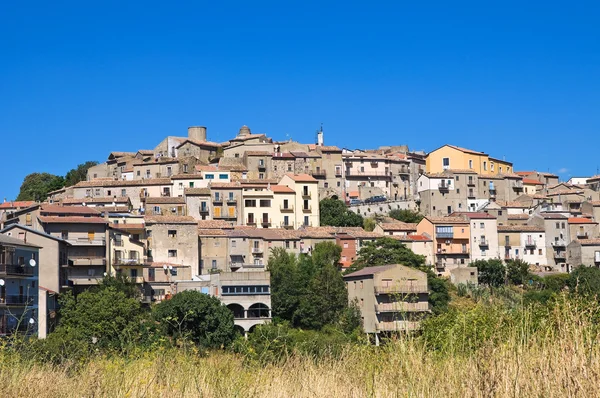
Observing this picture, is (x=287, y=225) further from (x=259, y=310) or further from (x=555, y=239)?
(x=555, y=239)

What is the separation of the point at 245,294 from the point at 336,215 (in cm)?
2183

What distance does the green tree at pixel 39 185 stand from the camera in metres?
79.6

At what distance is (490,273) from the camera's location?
58656 millimetres

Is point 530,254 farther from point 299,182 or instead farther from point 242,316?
point 242,316

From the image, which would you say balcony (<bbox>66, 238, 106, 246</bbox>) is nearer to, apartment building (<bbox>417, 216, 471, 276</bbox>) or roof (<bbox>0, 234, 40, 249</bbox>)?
roof (<bbox>0, 234, 40, 249</bbox>)

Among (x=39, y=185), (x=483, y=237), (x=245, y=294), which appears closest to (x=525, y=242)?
(x=483, y=237)

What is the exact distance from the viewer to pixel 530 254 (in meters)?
64.9

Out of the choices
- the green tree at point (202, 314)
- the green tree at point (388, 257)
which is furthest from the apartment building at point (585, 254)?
the green tree at point (202, 314)

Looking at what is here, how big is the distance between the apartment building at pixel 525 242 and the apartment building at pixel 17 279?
36.4 meters

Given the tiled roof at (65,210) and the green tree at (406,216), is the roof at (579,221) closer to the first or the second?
the green tree at (406,216)

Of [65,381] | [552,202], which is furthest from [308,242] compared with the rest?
[65,381]

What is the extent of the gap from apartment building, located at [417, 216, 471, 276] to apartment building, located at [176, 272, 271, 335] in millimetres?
18935

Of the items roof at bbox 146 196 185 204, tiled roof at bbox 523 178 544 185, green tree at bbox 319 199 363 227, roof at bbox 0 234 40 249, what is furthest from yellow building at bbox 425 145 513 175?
roof at bbox 0 234 40 249

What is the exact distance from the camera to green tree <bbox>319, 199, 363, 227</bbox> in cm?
6606
